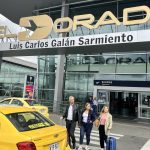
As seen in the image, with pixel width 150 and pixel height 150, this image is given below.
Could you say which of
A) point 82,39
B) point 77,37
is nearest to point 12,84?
point 77,37

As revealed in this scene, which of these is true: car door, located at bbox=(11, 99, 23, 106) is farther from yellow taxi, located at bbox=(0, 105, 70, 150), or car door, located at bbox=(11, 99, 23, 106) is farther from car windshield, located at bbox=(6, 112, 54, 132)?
yellow taxi, located at bbox=(0, 105, 70, 150)

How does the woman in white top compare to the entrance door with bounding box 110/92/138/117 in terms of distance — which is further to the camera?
the entrance door with bounding box 110/92/138/117

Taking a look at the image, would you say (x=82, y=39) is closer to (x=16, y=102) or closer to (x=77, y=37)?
(x=77, y=37)

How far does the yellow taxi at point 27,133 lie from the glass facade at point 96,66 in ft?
59.5

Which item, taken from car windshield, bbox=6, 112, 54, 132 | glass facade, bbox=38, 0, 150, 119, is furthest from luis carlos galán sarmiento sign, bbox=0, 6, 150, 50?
car windshield, bbox=6, 112, 54, 132

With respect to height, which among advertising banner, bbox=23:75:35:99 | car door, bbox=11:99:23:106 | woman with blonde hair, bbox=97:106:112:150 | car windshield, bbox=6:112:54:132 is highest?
advertising banner, bbox=23:75:35:99

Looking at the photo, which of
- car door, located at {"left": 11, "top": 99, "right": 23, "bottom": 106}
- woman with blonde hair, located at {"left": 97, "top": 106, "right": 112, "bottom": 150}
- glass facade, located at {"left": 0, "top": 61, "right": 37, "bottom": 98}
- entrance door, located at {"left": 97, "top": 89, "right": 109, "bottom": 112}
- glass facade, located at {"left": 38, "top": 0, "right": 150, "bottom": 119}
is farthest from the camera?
glass facade, located at {"left": 0, "top": 61, "right": 37, "bottom": 98}

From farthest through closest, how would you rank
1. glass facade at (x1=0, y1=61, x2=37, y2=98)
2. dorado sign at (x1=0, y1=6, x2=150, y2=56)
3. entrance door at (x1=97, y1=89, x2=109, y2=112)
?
glass facade at (x1=0, y1=61, x2=37, y2=98)
entrance door at (x1=97, y1=89, x2=109, y2=112)
dorado sign at (x1=0, y1=6, x2=150, y2=56)

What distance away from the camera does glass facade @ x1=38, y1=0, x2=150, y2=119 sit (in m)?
25.4

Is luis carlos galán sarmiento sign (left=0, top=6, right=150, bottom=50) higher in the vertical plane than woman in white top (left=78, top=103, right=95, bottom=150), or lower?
higher

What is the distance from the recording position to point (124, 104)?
26.2m

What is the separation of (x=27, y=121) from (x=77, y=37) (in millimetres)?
13538

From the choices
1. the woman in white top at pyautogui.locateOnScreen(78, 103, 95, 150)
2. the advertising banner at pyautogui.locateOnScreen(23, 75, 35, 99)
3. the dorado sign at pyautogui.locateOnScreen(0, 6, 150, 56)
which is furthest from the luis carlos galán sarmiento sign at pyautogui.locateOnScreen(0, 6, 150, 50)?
the woman in white top at pyautogui.locateOnScreen(78, 103, 95, 150)

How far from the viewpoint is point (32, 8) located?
108 feet
